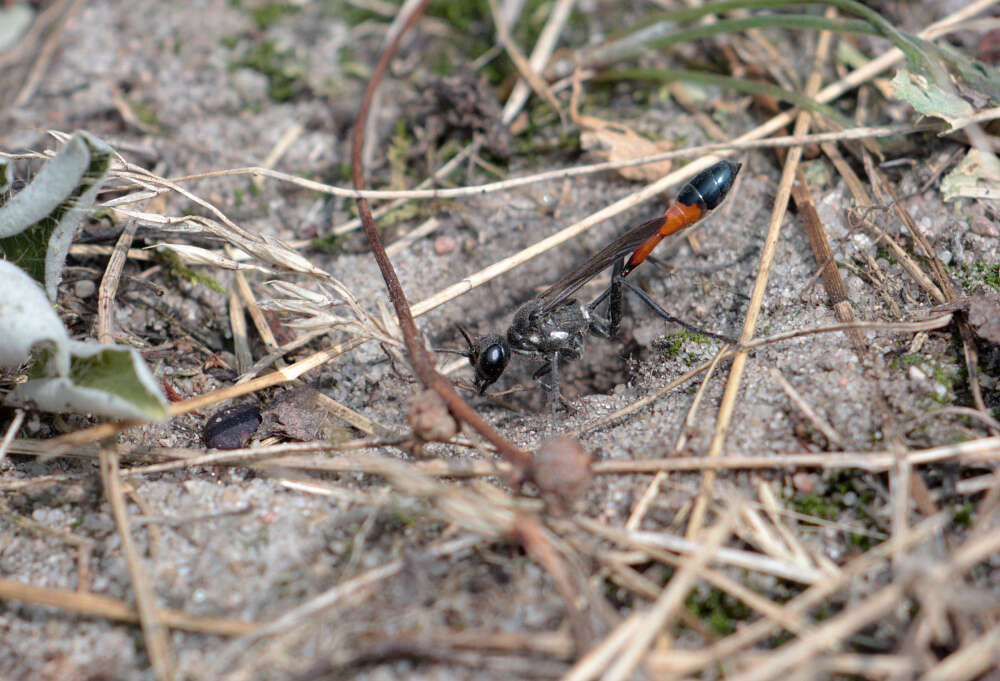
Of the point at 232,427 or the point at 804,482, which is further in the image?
the point at 232,427

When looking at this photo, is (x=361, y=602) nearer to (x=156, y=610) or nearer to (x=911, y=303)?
(x=156, y=610)

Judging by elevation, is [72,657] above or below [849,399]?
below

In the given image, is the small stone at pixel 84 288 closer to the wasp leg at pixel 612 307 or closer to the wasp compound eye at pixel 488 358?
the wasp compound eye at pixel 488 358

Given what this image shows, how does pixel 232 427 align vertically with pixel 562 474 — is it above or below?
below

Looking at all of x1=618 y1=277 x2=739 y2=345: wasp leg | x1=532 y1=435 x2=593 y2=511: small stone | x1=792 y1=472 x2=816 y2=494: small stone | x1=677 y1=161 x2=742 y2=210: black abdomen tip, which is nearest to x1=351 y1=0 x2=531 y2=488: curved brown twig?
x1=532 y1=435 x2=593 y2=511: small stone

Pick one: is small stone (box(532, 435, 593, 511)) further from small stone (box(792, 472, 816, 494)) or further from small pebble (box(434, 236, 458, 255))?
small pebble (box(434, 236, 458, 255))

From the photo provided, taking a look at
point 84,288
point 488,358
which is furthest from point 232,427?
point 488,358

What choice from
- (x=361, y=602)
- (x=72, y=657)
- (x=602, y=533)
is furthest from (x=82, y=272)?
(x=602, y=533)

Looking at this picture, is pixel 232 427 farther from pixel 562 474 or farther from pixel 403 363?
pixel 562 474
